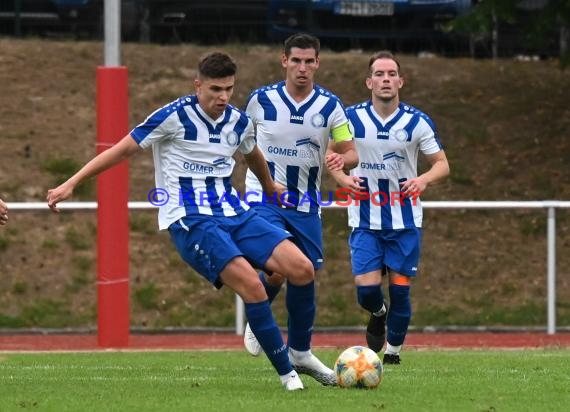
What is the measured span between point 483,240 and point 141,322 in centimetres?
454

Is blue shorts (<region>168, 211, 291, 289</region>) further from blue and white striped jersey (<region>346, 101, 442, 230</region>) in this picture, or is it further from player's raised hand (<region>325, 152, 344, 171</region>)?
blue and white striped jersey (<region>346, 101, 442, 230</region>)

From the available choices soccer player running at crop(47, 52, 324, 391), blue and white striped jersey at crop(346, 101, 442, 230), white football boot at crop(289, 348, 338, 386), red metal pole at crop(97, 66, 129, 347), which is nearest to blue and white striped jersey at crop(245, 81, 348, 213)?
blue and white striped jersey at crop(346, 101, 442, 230)

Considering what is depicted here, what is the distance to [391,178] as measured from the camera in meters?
11.5

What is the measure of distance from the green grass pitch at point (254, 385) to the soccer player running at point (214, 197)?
54cm

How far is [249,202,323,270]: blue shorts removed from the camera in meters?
10.6

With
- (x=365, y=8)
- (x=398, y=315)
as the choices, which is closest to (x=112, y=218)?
A: (x=398, y=315)

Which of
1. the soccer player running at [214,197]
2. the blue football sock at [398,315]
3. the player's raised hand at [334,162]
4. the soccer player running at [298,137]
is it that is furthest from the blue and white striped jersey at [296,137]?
the soccer player running at [214,197]

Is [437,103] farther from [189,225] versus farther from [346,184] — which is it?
[189,225]

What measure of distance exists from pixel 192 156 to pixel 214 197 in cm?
29

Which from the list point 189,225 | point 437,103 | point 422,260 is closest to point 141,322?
point 422,260

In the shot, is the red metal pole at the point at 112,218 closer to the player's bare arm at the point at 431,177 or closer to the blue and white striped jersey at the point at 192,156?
the player's bare arm at the point at 431,177

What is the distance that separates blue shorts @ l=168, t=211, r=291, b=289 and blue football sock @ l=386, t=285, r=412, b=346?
2594 millimetres

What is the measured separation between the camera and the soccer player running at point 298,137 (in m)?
10.7

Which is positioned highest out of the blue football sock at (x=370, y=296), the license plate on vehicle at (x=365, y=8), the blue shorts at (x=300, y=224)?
the license plate on vehicle at (x=365, y=8)
